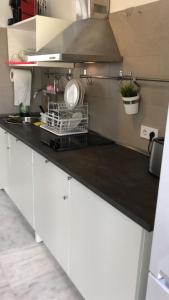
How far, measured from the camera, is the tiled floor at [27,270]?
5.44 ft

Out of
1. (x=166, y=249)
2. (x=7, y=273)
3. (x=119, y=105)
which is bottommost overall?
(x=7, y=273)

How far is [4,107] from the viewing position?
2.96 m

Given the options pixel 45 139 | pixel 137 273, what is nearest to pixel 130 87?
pixel 45 139

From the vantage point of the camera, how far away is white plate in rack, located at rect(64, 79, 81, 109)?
2.16m

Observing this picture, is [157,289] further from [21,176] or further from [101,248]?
[21,176]

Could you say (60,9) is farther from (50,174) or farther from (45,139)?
(50,174)

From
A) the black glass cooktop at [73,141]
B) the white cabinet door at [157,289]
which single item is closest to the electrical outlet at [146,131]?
the black glass cooktop at [73,141]

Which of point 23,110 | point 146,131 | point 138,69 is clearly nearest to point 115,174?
point 146,131

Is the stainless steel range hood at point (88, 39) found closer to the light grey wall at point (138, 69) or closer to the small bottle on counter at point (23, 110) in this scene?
the light grey wall at point (138, 69)

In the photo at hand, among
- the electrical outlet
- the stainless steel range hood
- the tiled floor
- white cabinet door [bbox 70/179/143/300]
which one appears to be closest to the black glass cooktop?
the electrical outlet

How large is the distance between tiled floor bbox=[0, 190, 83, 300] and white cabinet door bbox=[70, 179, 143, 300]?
22 centimetres

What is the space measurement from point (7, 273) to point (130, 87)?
1.48 meters

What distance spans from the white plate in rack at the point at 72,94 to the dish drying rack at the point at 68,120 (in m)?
0.04

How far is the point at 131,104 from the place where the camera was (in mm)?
1702
